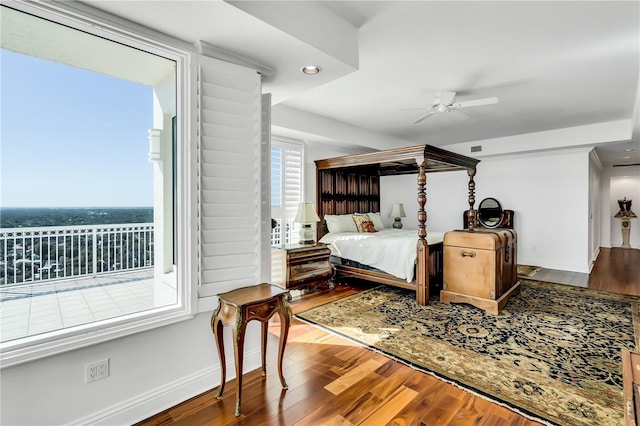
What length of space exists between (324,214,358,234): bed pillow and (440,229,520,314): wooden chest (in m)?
2.04

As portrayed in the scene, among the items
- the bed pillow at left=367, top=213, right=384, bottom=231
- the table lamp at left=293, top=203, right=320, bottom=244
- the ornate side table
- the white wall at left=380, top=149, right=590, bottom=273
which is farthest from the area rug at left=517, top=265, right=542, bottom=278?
the ornate side table

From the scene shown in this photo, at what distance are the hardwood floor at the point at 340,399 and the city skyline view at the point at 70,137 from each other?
1.50m

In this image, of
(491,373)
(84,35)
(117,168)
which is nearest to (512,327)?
(491,373)

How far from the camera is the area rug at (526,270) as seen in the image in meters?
5.57

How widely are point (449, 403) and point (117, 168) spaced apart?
275cm

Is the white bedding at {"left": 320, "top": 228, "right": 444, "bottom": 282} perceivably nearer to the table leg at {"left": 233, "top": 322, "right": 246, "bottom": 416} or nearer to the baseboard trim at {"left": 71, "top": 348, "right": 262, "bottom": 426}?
the baseboard trim at {"left": 71, "top": 348, "right": 262, "bottom": 426}

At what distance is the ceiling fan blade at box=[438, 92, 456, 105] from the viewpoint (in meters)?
3.78

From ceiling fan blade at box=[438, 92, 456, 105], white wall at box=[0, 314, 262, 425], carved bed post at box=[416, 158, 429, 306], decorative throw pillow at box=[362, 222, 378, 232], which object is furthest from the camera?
decorative throw pillow at box=[362, 222, 378, 232]

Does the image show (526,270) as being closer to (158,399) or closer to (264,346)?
(264,346)

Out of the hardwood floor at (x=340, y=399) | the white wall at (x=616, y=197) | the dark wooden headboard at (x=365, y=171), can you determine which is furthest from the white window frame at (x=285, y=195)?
the white wall at (x=616, y=197)

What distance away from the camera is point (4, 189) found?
1.80 m

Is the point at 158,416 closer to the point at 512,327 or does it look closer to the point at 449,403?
the point at 449,403

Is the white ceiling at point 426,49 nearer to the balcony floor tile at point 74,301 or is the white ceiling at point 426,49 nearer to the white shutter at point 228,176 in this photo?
the white shutter at point 228,176

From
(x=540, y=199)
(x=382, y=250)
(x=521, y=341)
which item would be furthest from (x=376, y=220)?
(x=521, y=341)
